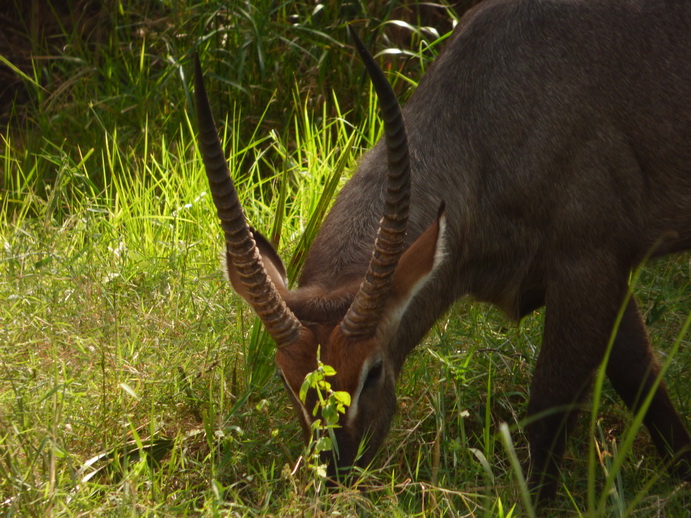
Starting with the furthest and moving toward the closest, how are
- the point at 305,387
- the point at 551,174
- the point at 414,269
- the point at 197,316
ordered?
the point at 197,316 < the point at 551,174 < the point at 414,269 < the point at 305,387

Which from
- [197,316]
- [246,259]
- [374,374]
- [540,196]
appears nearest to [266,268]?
[246,259]

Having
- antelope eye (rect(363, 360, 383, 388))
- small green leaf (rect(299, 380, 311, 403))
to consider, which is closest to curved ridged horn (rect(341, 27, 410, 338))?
antelope eye (rect(363, 360, 383, 388))

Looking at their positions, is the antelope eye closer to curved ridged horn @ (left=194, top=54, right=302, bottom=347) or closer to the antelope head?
the antelope head

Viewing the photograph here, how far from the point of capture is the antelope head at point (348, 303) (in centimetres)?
328

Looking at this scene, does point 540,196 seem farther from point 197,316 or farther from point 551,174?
point 197,316

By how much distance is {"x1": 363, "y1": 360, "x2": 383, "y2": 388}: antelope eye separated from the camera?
345 centimetres

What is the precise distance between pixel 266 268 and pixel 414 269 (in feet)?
1.81

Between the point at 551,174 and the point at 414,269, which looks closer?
the point at 414,269

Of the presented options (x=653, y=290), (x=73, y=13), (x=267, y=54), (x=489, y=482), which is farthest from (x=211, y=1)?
(x=489, y=482)

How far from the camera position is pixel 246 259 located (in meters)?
3.36

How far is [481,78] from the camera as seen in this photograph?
379 centimetres

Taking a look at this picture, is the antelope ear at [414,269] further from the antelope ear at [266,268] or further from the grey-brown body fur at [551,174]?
the antelope ear at [266,268]

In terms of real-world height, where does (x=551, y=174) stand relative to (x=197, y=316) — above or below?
above

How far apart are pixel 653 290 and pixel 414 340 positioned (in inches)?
61.2
